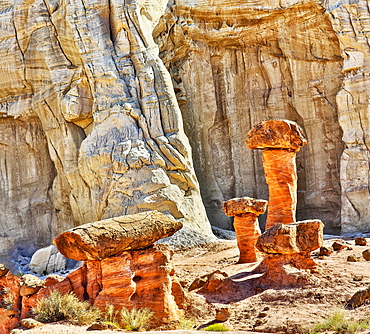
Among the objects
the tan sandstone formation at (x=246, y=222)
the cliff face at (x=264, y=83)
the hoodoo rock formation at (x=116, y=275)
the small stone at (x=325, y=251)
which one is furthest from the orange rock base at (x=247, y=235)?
the cliff face at (x=264, y=83)

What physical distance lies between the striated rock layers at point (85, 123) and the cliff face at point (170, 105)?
0.05 m

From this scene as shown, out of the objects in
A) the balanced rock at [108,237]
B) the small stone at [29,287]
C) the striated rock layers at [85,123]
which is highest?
the striated rock layers at [85,123]

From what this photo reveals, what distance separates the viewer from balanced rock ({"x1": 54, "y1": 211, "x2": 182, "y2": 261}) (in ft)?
37.5

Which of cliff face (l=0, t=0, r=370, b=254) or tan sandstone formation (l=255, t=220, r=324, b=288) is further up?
cliff face (l=0, t=0, r=370, b=254)

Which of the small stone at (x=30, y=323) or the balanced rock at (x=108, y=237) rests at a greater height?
the balanced rock at (x=108, y=237)

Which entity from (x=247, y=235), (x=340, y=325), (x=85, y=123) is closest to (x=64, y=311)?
(x=340, y=325)

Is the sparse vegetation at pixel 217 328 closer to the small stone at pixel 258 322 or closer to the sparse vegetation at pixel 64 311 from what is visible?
the small stone at pixel 258 322

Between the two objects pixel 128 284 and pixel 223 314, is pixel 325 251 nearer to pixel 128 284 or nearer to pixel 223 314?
pixel 223 314

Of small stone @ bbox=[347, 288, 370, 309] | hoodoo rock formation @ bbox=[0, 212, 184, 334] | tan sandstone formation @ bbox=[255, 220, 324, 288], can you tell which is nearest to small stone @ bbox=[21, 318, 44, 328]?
hoodoo rock formation @ bbox=[0, 212, 184, 334]

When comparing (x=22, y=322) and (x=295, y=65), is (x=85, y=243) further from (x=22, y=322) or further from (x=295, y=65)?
(x=295, y=65)

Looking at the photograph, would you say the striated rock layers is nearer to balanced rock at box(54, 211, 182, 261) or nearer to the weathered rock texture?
balanced rock at box(54, 211, 182, 261)

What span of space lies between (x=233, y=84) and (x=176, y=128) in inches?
244

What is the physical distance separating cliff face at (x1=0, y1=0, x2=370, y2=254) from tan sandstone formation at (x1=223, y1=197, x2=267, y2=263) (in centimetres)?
548

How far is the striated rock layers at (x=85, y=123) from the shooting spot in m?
23.4
